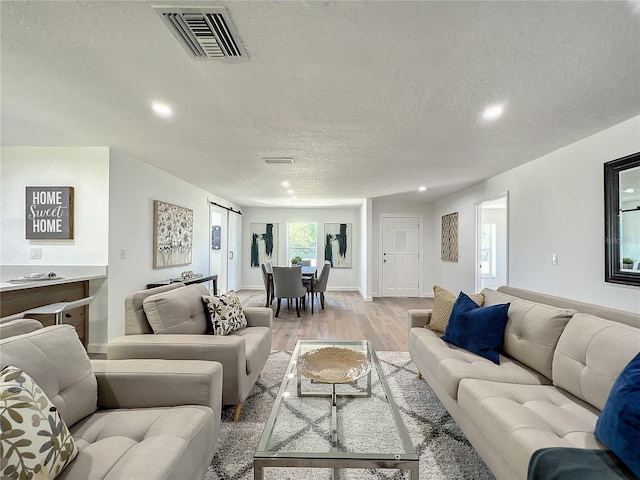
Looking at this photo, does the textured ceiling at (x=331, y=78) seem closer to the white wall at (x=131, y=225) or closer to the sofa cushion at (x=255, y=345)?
the white wall at (x=131, y=225)

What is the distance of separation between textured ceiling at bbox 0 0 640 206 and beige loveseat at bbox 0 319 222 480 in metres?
1.48

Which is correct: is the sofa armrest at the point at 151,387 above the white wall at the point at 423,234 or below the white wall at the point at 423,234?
below

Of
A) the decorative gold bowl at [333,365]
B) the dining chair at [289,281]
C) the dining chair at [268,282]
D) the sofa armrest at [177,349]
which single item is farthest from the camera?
the dining chair at [268,282]

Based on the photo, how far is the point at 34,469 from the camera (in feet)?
3.00

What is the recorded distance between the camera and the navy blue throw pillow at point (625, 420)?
1.06 metres

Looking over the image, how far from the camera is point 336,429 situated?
4.91 feet

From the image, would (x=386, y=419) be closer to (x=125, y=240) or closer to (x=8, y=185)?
(x=125, y=240)

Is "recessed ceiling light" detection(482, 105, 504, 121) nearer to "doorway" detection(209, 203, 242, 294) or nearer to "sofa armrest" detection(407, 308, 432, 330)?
"sofa armrest" detection(407, 308, 432, 330)

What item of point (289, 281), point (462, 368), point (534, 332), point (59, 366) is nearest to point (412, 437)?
point (462, 368)

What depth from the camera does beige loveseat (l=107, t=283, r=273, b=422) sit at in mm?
1918

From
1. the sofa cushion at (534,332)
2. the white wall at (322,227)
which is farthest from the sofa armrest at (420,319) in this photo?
the white wall at (322,227)

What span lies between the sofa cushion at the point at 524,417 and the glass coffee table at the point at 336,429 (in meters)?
0.39

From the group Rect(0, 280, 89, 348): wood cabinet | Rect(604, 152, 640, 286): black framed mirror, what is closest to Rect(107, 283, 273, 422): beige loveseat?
Rect(0, 280, 89, 348): wood cabinet

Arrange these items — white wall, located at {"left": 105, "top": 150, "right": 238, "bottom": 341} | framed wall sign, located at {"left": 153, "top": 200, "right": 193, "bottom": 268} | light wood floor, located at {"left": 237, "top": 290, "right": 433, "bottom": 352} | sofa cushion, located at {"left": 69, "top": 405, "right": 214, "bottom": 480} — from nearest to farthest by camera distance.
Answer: sofa cushion, located at {"left": 69, "top": 405, "right": 214, "bottom": 480} < white wall, located at {"left": 105, "top": 150, "right": 238, "bottom": 341} < light wood floor, located at {"left": 237, "top": 290, "right": 433, "bottom": 352} < framed wall sign, located at {"left": 153, "top": 200, "right": 193, "bottom": 268}
